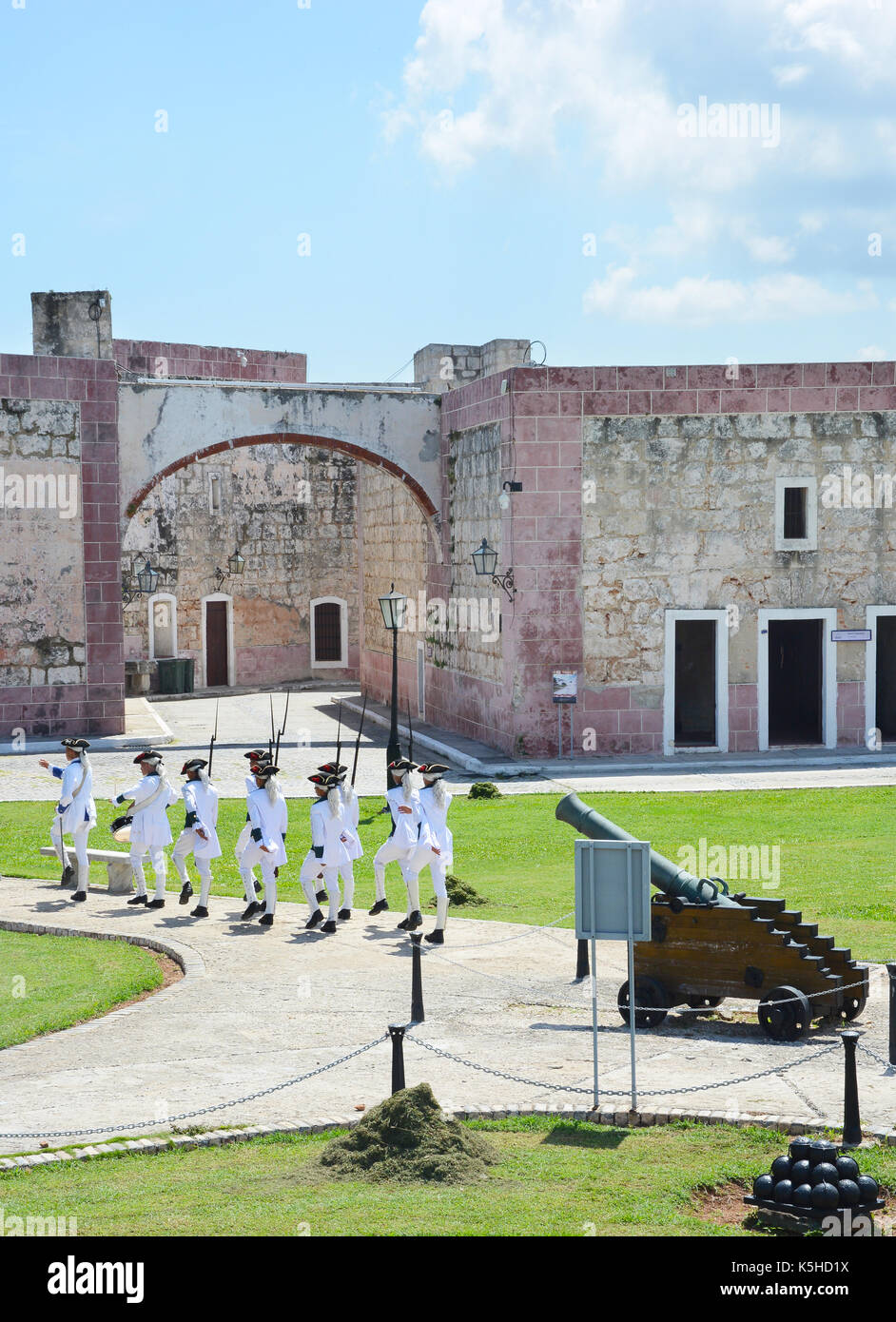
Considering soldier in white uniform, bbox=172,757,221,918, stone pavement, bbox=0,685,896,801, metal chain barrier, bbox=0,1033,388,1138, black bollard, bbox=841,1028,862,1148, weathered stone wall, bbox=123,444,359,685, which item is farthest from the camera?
weathered stone wall, bbox=123,444,359,685

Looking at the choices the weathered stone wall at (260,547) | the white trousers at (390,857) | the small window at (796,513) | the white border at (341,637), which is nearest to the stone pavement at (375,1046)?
the white trousers at (390,857)

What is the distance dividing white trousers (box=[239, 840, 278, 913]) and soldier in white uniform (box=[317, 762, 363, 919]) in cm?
58

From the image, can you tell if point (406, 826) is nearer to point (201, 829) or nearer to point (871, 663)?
point (201, 829)

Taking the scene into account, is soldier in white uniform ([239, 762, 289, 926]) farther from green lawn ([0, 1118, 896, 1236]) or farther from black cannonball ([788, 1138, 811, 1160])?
black cannonball ([788, 1138, 811, 1160])

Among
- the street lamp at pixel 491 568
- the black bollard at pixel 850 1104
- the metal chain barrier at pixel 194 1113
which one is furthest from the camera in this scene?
the street lamp at pixel 491 568

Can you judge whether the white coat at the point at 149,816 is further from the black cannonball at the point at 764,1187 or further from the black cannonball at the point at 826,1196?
the black cannonball at the point at 826,1196

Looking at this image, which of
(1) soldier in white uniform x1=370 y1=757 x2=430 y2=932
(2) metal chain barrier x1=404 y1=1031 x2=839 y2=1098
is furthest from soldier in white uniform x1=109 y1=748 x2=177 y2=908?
(2) metal chain barrier x1=404 y1=1031 x2=839 y2=1098

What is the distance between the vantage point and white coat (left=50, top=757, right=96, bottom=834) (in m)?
14.9

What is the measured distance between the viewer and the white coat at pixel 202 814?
14.2 m

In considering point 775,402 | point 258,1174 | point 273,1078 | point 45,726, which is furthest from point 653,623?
point 258,1174

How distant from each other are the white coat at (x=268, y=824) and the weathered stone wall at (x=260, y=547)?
2354cm

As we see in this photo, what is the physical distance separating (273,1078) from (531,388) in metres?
15.2

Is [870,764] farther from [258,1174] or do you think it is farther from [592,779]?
[258,1174]

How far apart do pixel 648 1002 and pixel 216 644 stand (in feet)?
94.6
